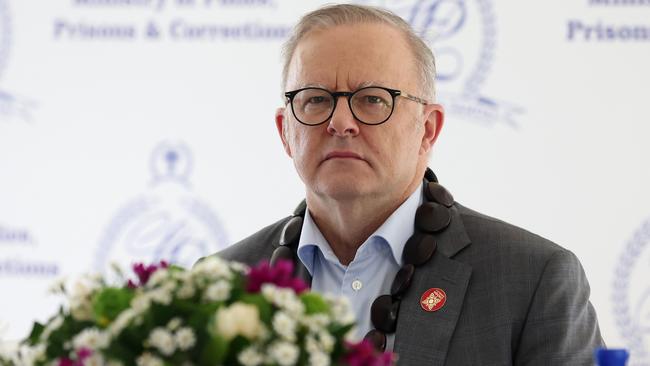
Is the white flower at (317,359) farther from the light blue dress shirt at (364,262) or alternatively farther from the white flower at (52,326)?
the light blue dress shirt at (364,262)

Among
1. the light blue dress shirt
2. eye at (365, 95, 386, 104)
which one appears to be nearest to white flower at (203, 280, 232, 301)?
the light blue dress shirt

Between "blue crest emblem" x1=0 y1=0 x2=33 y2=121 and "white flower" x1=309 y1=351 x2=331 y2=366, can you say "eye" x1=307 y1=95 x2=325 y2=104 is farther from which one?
"blue crest emblem" x1=0 y1=0 x2=33 y2=121

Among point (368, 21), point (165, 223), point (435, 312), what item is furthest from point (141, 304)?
point (165, 223)

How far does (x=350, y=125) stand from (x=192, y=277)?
126cm

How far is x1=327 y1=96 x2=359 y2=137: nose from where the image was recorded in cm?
268

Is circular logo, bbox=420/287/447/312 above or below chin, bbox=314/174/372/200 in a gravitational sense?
below

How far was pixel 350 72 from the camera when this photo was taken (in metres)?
2.75

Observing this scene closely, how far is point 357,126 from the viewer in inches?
106

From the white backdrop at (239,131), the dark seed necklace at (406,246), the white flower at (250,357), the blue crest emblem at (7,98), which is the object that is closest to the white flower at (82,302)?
the white flower at (250,357)

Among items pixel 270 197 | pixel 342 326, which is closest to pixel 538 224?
pixel 270 197

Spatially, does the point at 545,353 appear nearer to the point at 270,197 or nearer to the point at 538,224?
the point at 538,224

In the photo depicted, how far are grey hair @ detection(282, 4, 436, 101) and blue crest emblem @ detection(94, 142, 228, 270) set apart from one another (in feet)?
6.94

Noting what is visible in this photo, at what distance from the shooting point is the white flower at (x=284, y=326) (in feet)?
4.46

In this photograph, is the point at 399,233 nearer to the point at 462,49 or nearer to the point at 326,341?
the point at 326,341
